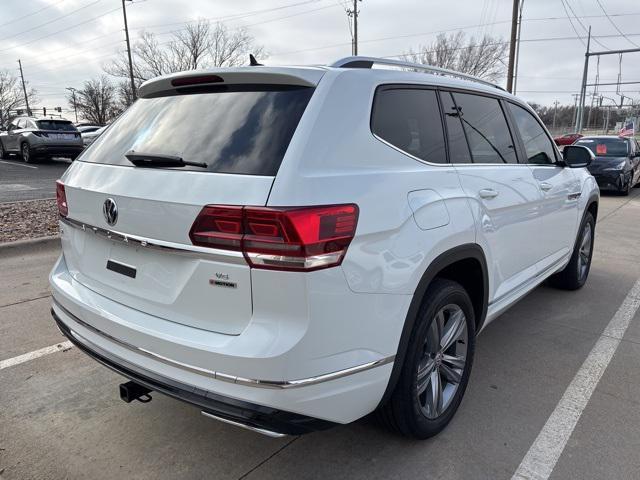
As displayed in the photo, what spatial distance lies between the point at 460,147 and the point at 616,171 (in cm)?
1298

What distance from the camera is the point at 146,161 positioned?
2.27 meters

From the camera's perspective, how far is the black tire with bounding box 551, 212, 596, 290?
4973mm

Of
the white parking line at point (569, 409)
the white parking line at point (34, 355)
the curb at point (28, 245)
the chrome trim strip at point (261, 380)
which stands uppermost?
the chrome trim strip at point (261, 380)

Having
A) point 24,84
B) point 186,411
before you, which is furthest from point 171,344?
point 24,84

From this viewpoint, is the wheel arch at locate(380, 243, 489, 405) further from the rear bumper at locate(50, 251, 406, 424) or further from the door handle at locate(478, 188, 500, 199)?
the door handle at locate(478, 188, 500, 199)

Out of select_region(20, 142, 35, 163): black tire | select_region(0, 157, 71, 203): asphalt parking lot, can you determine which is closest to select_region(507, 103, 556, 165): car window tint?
select_region(0, 157, 71, 203): asphalt parking lot

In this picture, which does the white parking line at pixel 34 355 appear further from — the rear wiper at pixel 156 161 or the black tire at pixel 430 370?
the black tire at pixel 430 370

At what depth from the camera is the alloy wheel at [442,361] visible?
2574 millimetres

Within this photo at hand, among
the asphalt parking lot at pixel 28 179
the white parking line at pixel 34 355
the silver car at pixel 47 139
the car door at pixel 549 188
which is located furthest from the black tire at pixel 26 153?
the car door at pixel 549 188

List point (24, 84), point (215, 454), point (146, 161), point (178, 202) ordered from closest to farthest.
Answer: point (178, 202) < point (146, 161) < point (215, 454) < point (24, 84)

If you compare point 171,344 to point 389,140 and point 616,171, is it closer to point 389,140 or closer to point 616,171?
point 389,140

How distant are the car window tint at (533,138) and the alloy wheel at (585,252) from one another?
1.31m

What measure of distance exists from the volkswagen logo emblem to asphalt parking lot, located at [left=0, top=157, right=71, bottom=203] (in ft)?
30.0

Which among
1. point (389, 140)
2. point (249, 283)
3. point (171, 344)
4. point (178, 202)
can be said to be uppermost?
point (389, 140)
